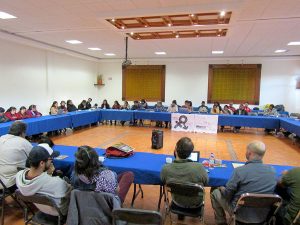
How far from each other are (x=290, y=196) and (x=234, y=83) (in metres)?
10.5

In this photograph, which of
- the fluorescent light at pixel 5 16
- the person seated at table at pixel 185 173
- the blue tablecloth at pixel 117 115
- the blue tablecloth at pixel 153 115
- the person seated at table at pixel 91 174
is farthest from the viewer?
the blue tablecloth at pixel 117 115

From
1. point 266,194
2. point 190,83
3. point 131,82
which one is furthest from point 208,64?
point 266,194

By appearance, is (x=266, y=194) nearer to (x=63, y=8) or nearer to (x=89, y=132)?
(x=63, y=8)

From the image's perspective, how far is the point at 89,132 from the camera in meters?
8.16

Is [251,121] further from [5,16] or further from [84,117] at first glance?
[5,16]

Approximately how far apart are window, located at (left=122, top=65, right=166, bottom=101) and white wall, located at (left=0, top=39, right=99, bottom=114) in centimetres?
219

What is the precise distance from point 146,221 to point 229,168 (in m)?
1.50

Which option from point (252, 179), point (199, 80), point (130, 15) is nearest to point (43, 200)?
point (252, 179)

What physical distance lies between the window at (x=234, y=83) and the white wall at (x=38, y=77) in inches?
264

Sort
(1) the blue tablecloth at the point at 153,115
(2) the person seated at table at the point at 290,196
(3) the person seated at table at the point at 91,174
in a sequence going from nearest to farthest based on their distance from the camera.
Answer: (3) the person seated at table at the point at 91,174 → (2) the person seated at table at the point at 290,196 → (1) the blue tablecloth at the point at 153,115

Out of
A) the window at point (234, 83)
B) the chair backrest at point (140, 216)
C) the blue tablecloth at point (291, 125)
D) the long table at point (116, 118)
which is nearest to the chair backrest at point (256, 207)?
the chair backrest at point (140, 216)

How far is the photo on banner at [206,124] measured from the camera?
8.41 metres

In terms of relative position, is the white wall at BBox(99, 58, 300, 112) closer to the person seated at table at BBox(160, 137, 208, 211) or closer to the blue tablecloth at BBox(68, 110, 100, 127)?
the blue tablecloth at BBox(68, 110, 100, 127)

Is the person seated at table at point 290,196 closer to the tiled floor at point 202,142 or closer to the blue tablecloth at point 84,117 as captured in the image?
the tiled floor at point 202,142
